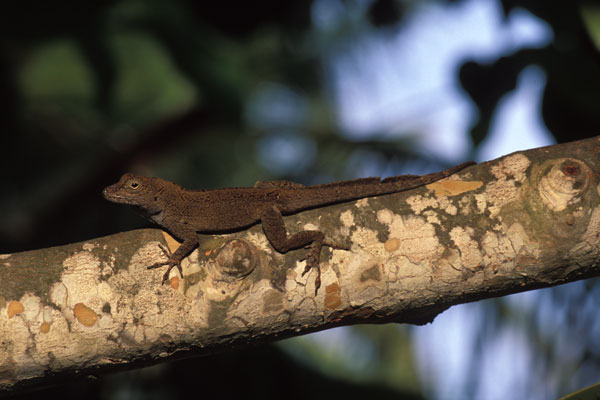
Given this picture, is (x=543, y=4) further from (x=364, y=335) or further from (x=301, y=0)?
(x=364, y=335)

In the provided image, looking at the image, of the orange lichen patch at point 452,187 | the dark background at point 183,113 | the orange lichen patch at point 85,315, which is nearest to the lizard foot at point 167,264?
the orange lichen patch at point 85,315

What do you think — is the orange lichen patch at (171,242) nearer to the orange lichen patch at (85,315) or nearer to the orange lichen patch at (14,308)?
the orange lichen patch at (85,315)

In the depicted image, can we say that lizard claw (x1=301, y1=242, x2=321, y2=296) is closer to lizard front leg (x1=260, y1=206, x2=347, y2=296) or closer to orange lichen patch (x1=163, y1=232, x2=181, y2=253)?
lizard front leg (x1=260, y1=206, x2=347, y2=296)

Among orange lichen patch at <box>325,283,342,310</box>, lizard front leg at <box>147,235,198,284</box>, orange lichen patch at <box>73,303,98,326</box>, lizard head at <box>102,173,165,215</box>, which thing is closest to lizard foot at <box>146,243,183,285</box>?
lizard front leg at <box>147,235,198,284</box>

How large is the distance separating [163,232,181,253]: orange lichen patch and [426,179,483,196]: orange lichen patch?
132 centimetres

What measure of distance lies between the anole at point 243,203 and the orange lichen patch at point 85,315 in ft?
1.12

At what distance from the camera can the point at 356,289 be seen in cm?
238

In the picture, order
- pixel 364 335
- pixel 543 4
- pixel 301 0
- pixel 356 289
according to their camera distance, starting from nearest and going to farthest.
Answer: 1. pixel 356 289
2. pixel 543 4
3. pixel 301 0
4. pixel 364 335

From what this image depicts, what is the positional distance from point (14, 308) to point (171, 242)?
76cm

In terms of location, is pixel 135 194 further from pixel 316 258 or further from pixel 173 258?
pixel 316 258

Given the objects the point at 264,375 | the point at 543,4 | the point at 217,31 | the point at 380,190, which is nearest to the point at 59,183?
the point at 217,31

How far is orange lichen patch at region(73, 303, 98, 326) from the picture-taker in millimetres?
2281

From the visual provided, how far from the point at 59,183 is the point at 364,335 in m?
5.22

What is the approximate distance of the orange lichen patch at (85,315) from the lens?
2281 mm
